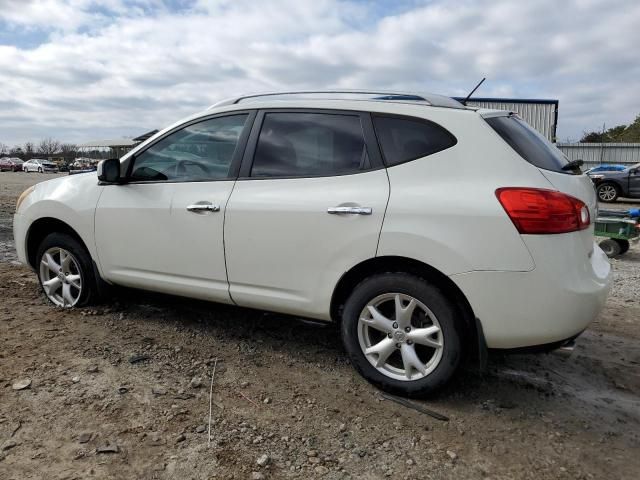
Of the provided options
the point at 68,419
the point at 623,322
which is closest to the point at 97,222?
the point at 68,419

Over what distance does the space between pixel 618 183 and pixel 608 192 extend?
0.40 m

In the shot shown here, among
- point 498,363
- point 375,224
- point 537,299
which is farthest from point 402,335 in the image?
point 498,363

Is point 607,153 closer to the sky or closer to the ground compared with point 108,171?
closer to the sky

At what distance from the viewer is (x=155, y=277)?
3930 millimetres

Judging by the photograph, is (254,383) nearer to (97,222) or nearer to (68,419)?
(68,419)

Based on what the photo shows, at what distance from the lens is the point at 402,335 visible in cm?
302

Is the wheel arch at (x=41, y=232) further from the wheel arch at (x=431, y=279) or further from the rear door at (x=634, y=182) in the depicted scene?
the rear door at (x=634, y=182)

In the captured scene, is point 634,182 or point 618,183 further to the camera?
point 618,183

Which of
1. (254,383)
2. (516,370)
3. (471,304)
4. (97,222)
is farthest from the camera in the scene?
(97,222)

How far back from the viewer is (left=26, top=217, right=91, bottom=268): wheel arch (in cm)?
441

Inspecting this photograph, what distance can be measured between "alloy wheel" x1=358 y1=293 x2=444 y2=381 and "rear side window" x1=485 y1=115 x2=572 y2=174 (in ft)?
3.25

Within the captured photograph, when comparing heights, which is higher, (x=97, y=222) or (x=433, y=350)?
(x=97, y=222)

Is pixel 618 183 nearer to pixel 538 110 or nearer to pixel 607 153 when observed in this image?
pixel 538 110

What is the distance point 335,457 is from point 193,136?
2.39 meters
